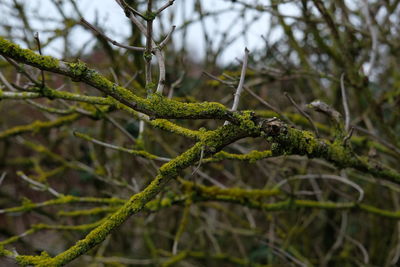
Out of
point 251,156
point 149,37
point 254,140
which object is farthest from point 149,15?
point 254,140

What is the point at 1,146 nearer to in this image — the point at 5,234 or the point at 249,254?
the point at 5,234

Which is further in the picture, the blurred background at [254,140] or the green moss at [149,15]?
the blurred background at [254,140]

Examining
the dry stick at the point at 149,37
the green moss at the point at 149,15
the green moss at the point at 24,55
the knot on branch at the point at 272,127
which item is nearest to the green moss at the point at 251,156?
the knot on branch at the point at 272,127

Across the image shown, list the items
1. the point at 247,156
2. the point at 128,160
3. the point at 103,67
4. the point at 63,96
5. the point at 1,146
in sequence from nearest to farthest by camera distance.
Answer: the point at 247,156 < the point at 63,96 < the point at 103,67 < the point at 128,160 < the point at 1,146

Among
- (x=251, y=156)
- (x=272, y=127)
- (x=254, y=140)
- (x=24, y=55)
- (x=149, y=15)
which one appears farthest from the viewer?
(x=254, y=140)

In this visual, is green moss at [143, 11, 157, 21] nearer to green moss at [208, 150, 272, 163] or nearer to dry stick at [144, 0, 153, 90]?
dry stick at [144, 0, 153, 90]

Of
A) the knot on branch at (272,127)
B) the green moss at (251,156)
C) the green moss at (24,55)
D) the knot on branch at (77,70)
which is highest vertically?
the green moss at (24,55)

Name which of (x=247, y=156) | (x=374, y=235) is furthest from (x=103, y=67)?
(x=374, y=235)

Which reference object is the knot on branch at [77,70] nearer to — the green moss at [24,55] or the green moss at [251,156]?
the green moss at [24,55]

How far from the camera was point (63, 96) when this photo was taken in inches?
66.7

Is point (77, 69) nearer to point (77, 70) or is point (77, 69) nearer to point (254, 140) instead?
point (77, 70)

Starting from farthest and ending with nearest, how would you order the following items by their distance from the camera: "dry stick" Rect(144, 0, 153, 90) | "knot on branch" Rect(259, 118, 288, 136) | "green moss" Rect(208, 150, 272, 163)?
1. "green moss" Rect(208, 150, 272, 163)
2. "knot on branch" Rect(259, 118, 288, 136)
3. "dry stick" Rect(144, 0, 153, 90)

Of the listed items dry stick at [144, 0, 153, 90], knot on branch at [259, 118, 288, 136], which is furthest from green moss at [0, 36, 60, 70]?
knot on branch at [259, 118, 288, 136]

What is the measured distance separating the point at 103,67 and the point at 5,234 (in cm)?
235
